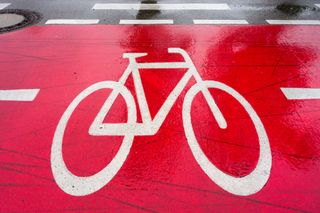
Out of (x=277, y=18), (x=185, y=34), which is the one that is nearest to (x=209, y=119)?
(x=185, y=34)

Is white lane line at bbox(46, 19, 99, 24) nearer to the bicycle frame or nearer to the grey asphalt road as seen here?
the grey asphalt road

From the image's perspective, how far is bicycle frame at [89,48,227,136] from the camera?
3795mm

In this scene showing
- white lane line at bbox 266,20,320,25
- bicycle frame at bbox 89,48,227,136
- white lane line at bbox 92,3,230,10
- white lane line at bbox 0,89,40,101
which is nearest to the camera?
bicycle frame at bbox 89,48,227,136

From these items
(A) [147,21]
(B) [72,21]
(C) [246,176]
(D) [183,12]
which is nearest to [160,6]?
(D) [183,12]

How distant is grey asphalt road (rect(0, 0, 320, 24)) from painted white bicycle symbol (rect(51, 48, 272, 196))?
2579 mm

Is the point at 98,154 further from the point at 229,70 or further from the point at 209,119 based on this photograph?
the point at 229,70

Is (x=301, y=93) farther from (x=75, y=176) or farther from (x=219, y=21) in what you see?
(x=75, y=176)

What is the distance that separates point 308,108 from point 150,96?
2.44m

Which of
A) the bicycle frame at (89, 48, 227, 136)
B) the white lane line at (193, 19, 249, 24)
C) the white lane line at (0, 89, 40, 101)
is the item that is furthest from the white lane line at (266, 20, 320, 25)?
the white lane line at (0, 89, 40, 101)

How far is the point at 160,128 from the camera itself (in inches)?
151

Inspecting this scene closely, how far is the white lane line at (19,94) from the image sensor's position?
4406mm

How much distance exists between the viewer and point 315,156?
350 centimetres

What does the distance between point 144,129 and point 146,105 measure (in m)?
0.52

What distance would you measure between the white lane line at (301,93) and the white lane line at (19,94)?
13.4ft
